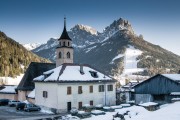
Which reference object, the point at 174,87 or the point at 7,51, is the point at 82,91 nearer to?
the point at 174,87

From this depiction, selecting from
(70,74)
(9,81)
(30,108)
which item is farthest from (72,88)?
(9,81)

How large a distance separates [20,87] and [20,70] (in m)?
127

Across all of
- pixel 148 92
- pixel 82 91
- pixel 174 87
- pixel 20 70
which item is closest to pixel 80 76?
pixel 82 91

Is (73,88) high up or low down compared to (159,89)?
up

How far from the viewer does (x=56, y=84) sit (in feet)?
171

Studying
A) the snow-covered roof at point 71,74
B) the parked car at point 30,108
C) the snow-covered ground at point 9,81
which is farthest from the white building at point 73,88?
the snow-covered ground at point 9,81

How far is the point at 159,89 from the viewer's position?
174ft

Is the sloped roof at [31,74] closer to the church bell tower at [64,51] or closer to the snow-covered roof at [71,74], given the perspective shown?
the church bell tower at [64,51]

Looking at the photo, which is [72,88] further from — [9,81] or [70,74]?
[9,81]

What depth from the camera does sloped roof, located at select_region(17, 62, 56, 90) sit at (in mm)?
67812

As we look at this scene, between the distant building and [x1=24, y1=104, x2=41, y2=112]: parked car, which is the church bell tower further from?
the distant building

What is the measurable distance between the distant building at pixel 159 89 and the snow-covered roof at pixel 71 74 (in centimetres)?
857

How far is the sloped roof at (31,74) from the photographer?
67.8 meters

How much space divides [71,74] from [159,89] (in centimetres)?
1723
